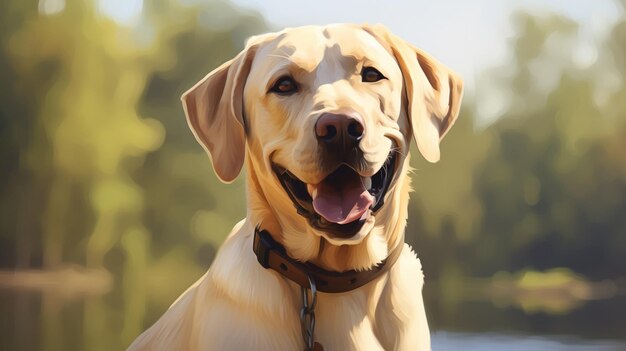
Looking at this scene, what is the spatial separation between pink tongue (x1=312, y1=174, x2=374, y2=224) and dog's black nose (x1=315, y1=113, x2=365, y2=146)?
0.34ft

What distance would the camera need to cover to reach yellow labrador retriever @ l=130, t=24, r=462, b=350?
139 cm

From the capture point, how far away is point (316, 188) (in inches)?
55.0

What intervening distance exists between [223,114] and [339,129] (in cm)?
29

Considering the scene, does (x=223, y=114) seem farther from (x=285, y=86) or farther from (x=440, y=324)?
(x=440, y=324)

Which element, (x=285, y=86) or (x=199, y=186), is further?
(x=199, y=186)

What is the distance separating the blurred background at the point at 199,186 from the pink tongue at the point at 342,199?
4.50ft

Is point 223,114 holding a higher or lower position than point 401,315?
higher

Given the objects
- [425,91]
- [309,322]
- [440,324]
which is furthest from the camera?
[440,324]

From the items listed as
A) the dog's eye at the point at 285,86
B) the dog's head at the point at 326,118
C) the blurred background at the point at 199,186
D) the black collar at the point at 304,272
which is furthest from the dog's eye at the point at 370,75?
the blurred background at the point at 199,186

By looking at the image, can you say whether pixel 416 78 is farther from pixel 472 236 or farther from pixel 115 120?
pixel 115 120

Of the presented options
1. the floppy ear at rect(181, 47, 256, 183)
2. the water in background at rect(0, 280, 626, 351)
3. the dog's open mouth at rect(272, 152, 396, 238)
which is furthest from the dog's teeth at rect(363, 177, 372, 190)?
the water in background at rect(0, 280, 626, 351)

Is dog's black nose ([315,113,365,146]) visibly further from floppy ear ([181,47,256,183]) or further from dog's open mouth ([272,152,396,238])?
floppy ear ([181,47,256,183])

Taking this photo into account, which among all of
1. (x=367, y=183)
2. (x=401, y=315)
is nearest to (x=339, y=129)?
(x=367, y=183)

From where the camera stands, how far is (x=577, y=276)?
297cm
